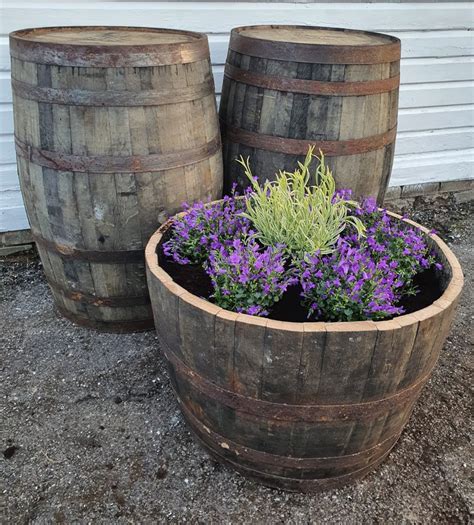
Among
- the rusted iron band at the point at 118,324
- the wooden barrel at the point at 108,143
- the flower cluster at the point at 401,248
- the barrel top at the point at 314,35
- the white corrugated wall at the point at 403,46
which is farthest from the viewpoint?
the white corrugated wall at the point at 403,46

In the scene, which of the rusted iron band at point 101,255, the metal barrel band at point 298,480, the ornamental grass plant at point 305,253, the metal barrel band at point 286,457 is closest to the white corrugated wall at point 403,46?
the rusted iron band at point 101,255

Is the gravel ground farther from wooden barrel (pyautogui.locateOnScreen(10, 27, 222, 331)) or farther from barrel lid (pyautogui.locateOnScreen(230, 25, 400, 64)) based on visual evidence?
barrel lid (pyautogui.locateOnScreen(230, 25, 400, 64))

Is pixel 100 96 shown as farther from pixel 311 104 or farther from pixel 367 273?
pixel 367 273

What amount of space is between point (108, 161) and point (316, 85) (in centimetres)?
106

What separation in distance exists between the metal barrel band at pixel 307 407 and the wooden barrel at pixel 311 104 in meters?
1.29

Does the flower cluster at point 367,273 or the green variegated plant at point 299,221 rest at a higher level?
the green variegated plant at point 299,221

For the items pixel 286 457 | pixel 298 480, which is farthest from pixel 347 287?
pixel 298 480

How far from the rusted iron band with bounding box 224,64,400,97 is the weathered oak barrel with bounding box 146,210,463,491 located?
974 millimetres

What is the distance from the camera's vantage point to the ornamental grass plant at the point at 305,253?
6.08ft

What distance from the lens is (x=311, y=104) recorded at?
2.60 m

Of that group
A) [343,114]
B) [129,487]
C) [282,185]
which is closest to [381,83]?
[343,114]

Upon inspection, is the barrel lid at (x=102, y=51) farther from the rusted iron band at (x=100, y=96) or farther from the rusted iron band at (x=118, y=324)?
the rusted iron band at (x=118, y=324)

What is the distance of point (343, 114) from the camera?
263cm

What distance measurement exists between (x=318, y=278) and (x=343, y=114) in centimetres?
108
